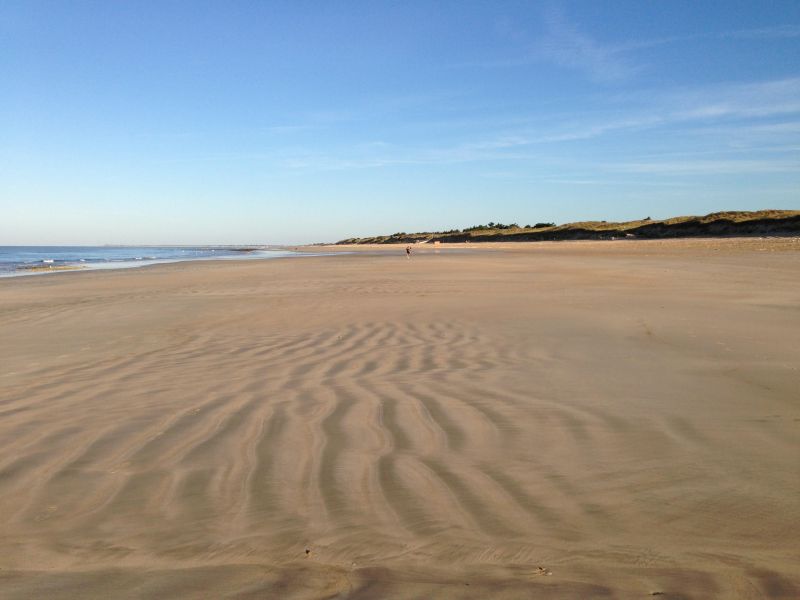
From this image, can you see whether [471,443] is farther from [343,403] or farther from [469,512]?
[343,403]

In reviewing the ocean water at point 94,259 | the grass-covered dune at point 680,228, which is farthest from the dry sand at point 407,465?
the grass-covered dune at point 680,228

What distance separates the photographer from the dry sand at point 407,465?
6.85ft

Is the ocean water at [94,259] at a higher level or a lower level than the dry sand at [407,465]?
higher

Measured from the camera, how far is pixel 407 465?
10.00ft

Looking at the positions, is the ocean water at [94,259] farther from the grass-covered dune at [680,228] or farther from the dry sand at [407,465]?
the grass-covered dune at [680,228]

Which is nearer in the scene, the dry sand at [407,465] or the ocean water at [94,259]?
the dry sand at [407,465]

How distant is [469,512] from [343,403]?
1.90 m

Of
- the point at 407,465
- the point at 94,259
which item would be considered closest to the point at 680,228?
the point at 94,259

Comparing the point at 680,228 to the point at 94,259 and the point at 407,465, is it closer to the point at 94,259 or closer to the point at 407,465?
the point at 94,259

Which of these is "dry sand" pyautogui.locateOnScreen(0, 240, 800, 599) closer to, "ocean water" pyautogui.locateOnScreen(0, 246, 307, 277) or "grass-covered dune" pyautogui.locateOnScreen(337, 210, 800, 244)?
"ocean water" pyautogui.locateOnScreen(0, 246, 307, 277)

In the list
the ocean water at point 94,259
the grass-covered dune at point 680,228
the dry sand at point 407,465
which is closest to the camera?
the dry sand at point 407,465

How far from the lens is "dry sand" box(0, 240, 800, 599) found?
6.85ft

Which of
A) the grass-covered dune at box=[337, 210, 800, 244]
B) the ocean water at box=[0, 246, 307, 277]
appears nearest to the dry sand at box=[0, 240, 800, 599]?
the ocean water at box=[0, 246, 307, 277]

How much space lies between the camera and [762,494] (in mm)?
2609
